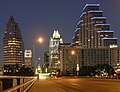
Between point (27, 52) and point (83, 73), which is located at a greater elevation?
point (27, 52)

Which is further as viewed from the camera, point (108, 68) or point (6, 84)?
point (108, 68)

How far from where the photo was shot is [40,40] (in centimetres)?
6738

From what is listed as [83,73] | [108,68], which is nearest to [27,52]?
[83,73]

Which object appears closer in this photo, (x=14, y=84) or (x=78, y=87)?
(x=14, y=84)

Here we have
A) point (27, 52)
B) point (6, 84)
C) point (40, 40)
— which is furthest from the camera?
point (27, 52)

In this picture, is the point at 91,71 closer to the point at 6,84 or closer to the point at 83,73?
the point at 83,73

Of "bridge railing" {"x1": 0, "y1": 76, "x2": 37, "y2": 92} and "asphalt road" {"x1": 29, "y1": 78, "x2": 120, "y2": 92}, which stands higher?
"bridge railing" {"x1": 0, "y1": 76, "x2": 37, "y2": 92}

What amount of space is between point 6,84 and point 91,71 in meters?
171

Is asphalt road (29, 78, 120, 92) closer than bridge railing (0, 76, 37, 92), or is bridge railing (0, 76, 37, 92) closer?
bridge railing (0, 76, 37, 92)

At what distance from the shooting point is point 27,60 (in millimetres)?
198625

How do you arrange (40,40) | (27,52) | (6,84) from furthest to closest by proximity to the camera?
(27,52) → (40,40) → (6,84)

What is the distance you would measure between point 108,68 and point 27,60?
48861mm

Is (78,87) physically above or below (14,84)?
below

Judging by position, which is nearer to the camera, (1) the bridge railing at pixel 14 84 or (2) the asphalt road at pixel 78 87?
(1) the bridge railing at pixel 14 84
